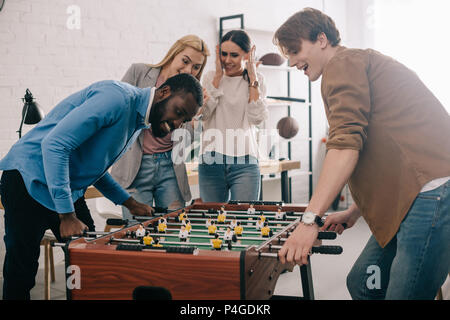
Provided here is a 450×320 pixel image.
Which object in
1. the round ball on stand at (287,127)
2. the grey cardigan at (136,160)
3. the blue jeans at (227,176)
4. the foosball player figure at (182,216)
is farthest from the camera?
the round ball on stand at (287,127)

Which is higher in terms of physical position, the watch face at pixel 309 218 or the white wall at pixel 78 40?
the white wall at pixel 78 40

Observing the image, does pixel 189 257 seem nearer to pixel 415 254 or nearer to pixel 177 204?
pixel 415 254

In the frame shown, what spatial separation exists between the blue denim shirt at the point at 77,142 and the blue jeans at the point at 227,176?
2.76 ft

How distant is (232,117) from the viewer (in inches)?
104

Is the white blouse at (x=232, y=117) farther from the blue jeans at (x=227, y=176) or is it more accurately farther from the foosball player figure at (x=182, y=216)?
the foosball player figure at (x=182, y=216)

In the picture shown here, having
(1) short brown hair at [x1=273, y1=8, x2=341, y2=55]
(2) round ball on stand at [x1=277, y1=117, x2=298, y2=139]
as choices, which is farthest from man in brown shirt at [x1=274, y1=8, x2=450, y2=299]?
(2) round ball on stand at [x1=277, y1=117, x2=298, y2=139]

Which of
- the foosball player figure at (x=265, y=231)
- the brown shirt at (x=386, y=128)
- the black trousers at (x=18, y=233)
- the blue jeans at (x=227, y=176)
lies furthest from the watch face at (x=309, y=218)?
the blue jeans at (x=227, y=176)

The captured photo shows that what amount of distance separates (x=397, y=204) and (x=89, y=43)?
3.26m

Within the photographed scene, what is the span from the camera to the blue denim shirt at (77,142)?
1438 millimetres

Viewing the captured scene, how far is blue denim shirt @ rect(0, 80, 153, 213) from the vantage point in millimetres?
1438

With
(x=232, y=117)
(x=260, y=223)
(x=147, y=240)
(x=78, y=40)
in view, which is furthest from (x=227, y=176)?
(x=78, y=40)

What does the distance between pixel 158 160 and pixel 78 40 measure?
2.00 m

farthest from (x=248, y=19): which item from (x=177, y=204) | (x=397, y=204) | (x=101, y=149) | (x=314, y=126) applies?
(x=397, y=204)

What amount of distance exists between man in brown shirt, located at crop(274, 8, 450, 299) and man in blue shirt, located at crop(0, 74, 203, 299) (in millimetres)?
691
